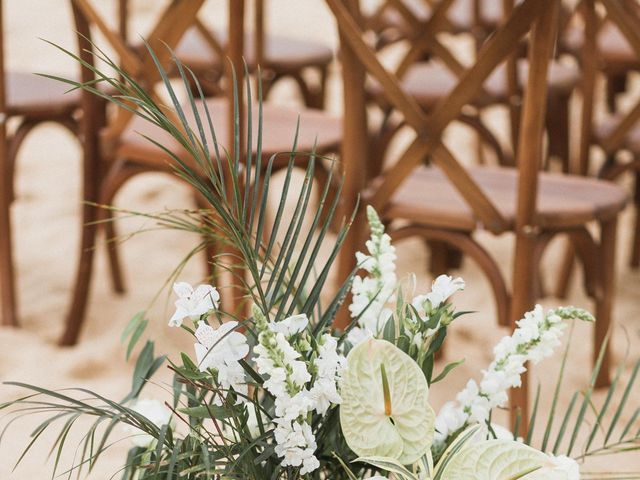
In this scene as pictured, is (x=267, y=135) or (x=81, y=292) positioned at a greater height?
(x=267, y=135)

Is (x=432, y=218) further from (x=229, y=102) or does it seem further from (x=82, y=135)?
(x=82, y=135)

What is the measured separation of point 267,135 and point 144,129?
0.29 metres

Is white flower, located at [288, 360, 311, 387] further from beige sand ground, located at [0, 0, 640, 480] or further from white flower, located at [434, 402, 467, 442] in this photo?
beige sand ground, located at [0, 0, 640, 480]

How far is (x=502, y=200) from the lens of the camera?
6.86 feet

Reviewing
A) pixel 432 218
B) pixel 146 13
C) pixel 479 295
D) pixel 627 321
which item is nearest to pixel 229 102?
pixel 432 218

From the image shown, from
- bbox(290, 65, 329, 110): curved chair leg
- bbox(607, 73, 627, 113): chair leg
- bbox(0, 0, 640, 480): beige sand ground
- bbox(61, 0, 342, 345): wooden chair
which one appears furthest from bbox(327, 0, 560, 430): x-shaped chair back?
bbox(607, 73, 627, 113): chair leg

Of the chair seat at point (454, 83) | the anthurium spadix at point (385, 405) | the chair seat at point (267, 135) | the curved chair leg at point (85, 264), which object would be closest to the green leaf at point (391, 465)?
the anthurium spadix at point (385, 405)

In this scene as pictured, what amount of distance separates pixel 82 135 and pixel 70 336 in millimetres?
495

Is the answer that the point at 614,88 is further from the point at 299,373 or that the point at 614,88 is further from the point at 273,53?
the point at 299,373

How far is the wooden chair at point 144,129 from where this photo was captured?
207 cm

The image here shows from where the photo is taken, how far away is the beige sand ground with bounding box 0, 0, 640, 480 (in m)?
2.35

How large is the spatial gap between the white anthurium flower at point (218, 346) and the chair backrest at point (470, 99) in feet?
3.49

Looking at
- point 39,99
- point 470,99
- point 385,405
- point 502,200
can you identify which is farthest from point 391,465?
point 39,99

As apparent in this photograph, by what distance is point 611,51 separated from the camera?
9.87 ft
